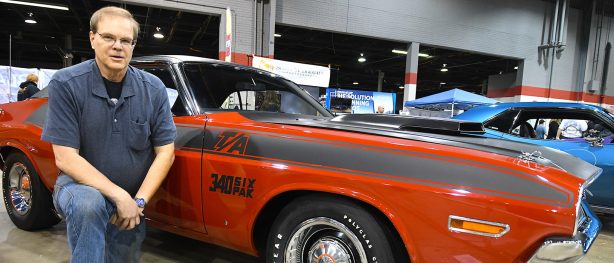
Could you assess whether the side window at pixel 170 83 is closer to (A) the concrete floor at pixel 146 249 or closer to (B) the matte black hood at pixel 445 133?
(B) the matte black hood at pixel 445 133

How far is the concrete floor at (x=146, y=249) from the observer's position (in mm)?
2836

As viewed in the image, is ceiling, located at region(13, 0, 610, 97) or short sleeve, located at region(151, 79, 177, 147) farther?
ceiling, located at region(13, 0, 610, 97)

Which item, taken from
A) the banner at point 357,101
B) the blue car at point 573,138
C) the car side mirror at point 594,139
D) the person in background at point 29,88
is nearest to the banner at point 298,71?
the banner at point 357,101

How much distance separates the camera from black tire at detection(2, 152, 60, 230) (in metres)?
3.08

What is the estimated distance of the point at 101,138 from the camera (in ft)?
6.01

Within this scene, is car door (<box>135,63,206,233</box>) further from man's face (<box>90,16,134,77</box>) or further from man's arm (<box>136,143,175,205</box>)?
man's face (<box>90,16,134,77</box>)

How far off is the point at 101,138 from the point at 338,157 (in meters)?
1.14

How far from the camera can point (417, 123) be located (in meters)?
2.34

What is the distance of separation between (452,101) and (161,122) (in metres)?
10.1

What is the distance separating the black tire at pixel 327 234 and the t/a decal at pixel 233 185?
21cm

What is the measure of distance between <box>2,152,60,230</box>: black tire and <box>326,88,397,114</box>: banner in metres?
7.74

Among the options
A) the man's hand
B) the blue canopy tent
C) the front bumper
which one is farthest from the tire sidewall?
the blue canopy tent

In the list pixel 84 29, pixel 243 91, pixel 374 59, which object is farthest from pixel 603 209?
pixel 374 59

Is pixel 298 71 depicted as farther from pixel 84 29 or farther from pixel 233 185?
pixel 84 29
